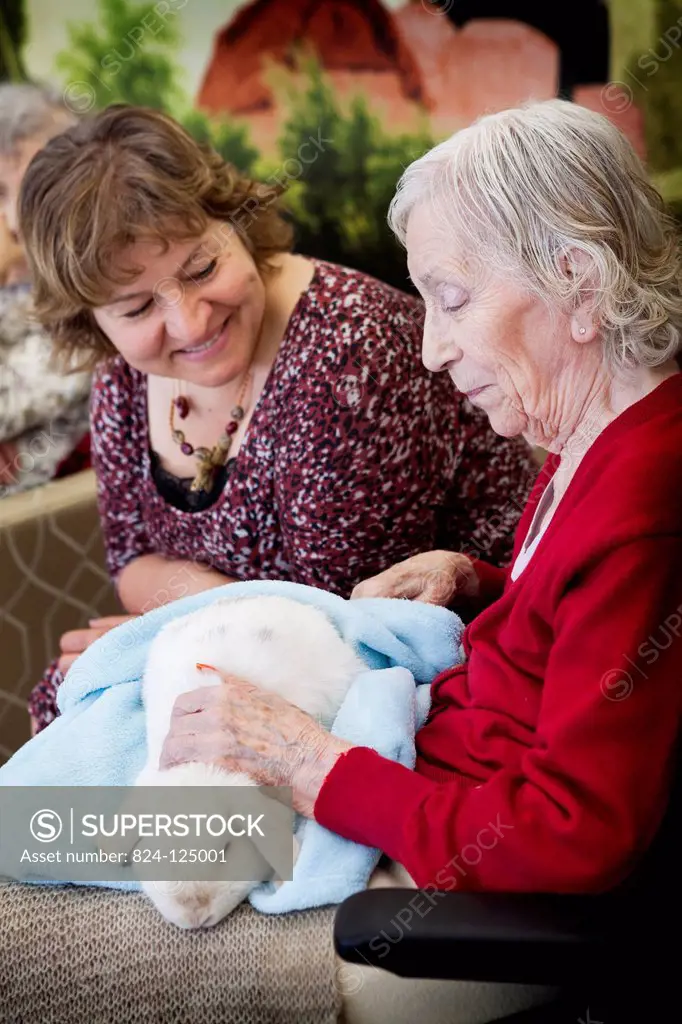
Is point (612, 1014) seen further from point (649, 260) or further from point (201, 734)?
point (649, 260)

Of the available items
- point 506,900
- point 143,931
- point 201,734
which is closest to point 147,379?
point 201,734

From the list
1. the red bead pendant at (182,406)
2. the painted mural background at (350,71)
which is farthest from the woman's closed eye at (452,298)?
the painted mural background at (350,71)

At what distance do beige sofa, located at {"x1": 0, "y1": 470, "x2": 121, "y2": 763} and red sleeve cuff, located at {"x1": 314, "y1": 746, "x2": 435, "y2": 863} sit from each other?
1.43m

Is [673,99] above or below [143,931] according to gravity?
above

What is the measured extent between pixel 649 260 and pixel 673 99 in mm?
2376

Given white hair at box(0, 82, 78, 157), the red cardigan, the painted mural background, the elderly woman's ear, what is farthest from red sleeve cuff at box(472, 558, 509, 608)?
the painted mural background

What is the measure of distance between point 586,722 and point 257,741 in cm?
38

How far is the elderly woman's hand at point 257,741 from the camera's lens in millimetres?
1146

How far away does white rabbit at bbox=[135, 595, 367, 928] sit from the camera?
126 cm

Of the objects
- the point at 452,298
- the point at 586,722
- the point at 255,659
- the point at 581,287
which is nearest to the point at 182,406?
the point at 255,659

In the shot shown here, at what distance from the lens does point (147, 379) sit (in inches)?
78.7

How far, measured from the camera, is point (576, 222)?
1.06m

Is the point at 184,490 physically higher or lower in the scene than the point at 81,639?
higher

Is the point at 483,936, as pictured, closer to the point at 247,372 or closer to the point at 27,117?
the point at 247,372
